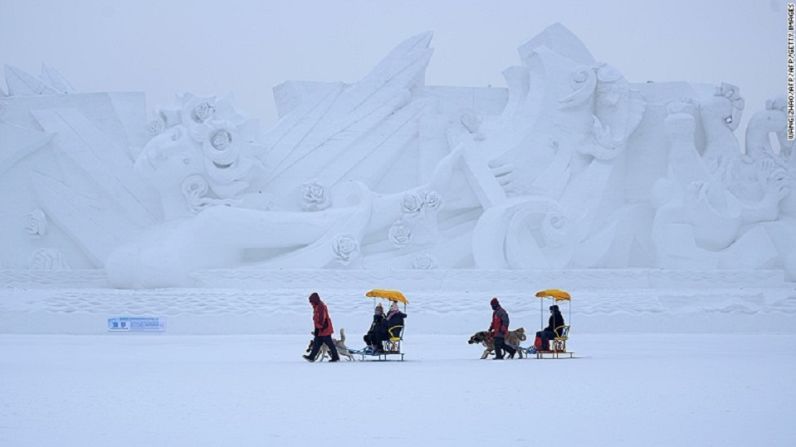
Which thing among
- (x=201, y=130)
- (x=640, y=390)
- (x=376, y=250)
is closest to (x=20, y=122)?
(x=201, y=130)

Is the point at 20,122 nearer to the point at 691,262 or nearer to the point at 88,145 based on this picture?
the point at 88,145

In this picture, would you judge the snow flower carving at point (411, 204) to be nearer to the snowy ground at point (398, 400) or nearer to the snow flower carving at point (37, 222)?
the snow flower carving at point (37, 222)

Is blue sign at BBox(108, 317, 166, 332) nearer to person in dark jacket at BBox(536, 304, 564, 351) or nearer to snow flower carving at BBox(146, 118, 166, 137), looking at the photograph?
snow flower carving at BBox(146, 118, 166, 137)

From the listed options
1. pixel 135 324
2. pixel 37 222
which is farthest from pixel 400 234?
pixel 37 222

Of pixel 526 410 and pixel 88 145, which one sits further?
pixel 88 145

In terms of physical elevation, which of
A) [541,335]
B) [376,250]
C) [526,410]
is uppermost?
[376,250]

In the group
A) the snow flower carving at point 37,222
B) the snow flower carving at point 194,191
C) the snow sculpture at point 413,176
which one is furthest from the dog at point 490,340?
the snow flower carving at point 37,222

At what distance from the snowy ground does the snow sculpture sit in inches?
218

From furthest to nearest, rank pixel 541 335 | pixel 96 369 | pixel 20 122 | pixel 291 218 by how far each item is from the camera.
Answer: pixel 20 122
pixel 291 218
pixel 541 335
pixel 96 369

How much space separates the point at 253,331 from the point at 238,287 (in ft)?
3.67

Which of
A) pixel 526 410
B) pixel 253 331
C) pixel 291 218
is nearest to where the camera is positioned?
pixel 526 410

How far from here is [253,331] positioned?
1562 centimetres

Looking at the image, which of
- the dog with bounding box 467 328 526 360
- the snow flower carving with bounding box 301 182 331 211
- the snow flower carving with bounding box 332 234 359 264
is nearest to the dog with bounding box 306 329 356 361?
the dog with bounding box 467 328 526 360

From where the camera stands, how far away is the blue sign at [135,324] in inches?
615
